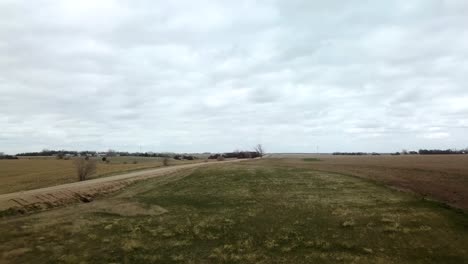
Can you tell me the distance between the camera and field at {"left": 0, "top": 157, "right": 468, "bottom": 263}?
2305 cm

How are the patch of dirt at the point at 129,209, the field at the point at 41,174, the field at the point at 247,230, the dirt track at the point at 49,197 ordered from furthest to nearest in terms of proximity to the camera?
the field at the point at 41,174 → the patch of dirt at the point at 129,209 → the dirt track at the point at 49,197 → the field at the point at 247,230

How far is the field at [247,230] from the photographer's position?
2305cm

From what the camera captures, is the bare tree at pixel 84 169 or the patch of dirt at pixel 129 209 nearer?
the patch of dirt at pixel 129 209

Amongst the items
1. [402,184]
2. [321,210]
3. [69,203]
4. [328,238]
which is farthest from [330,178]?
[69,203]

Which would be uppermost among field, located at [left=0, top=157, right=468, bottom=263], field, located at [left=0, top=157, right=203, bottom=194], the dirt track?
field, located at [left=0, top=157, right=203, bottom=194]

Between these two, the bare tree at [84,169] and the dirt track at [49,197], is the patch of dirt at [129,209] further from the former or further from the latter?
the bare tree at [84,169]

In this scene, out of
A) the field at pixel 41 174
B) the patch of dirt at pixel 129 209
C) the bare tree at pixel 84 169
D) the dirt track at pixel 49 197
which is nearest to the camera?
the dirt track at pixel 49 197

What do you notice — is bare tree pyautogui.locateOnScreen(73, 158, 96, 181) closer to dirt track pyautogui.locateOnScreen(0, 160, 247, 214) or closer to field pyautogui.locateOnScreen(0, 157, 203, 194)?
field pyautogui.locateOnScreen(0, 157, 203, 194)

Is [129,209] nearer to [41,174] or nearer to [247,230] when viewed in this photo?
[247,230]

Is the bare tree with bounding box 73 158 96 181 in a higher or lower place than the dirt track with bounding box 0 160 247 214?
higher

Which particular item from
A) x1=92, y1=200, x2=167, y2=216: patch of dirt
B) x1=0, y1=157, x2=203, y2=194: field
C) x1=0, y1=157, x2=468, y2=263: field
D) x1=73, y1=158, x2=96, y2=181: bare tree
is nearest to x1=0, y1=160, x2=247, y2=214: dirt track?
x1=0, y1=157, x2=468, y2=263: field

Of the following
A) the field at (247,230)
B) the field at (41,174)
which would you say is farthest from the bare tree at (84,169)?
the field at (247,230)

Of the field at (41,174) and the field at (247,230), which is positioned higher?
the field at (41,174)

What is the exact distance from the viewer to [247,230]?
92.2ft
